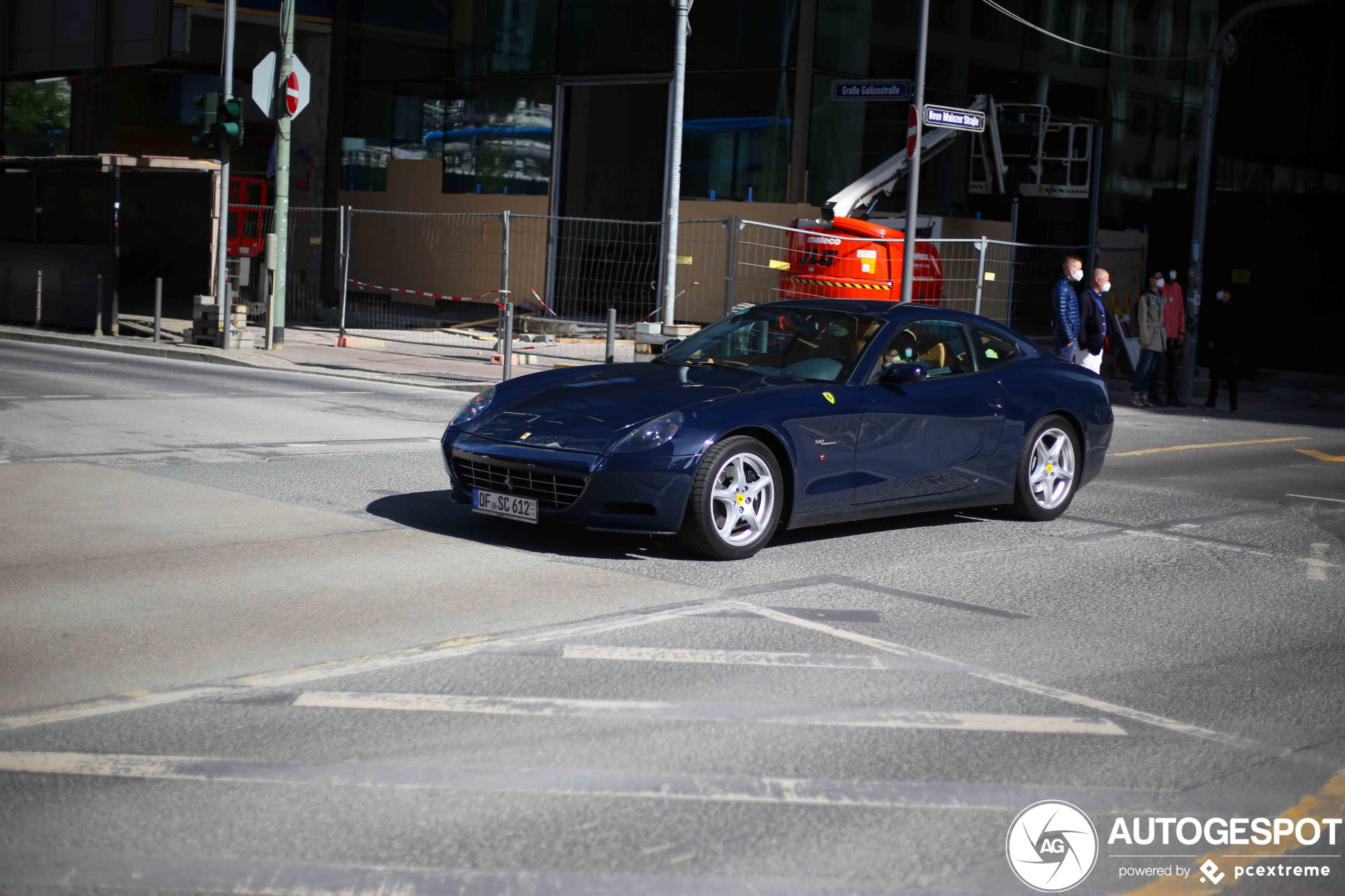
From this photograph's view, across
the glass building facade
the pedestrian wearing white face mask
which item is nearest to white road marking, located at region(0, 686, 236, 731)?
the pedestrian wearing white face mask

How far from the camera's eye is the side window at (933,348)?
916cm

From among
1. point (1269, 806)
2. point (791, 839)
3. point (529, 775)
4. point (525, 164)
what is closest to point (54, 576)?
point (529, 775)

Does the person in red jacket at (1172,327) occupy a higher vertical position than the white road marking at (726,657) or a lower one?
higher

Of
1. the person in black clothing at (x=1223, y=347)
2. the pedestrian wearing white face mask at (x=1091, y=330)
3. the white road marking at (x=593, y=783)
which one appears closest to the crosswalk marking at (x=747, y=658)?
the white road marking at (x=593, y=783)

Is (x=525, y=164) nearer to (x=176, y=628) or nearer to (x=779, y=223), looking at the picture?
(x=779, y=223)

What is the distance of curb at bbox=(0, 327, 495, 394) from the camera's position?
19.0 m

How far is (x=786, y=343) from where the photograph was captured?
912 cm

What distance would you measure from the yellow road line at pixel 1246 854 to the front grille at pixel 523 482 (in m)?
4.05

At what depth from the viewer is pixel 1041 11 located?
33.5 meters

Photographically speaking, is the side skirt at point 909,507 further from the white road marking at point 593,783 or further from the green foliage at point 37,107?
the green foliage at point 37,107

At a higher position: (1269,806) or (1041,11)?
(1041,11)

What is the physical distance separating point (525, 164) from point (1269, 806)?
96.9ft

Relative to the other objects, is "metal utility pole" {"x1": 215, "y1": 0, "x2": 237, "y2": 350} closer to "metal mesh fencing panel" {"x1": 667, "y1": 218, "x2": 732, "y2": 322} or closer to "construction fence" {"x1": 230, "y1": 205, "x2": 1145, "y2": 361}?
"construction fence" {"x1": 230, "y1": 205, "x2": 1145, "y2": 361}

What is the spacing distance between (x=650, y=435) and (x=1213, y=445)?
10.2 meters
